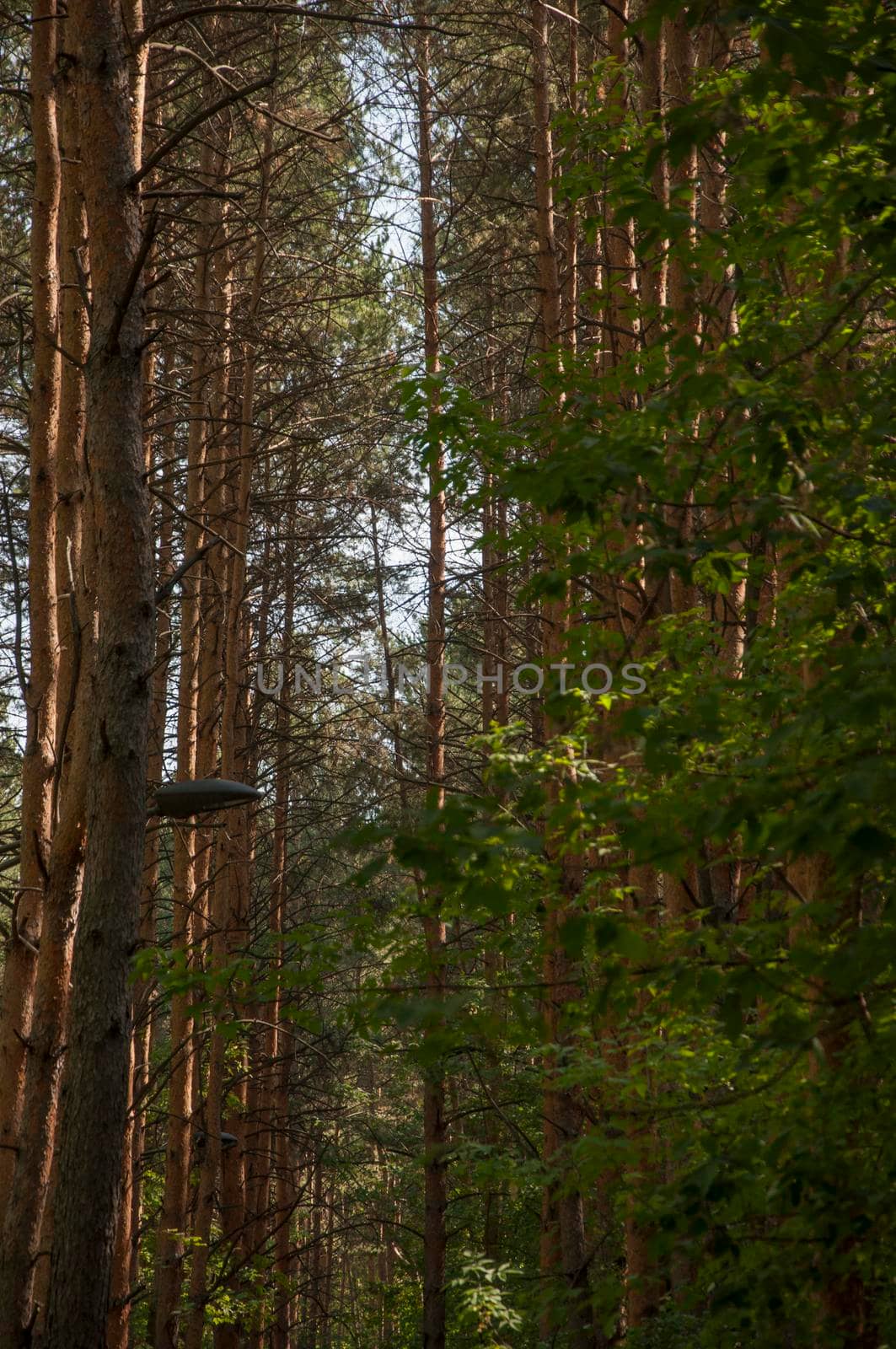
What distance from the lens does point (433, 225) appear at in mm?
12906

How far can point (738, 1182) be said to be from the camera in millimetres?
3021

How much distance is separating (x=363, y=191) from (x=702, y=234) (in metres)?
9.77

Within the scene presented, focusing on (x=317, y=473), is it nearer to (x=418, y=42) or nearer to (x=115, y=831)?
(x=418, y=42)

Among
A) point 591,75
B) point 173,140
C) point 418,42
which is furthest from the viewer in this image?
point 418,42

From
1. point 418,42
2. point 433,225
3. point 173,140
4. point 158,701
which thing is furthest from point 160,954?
point 418,42

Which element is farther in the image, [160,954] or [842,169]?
[160,954]

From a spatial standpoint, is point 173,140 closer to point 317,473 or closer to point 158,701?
point 158,701

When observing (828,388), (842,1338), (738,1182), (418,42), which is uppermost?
(418,42)

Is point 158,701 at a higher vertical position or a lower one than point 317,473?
lower

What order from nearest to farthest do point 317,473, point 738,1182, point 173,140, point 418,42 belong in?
point 738,1182 → point 173,140 → point 418,42 → point 317,473

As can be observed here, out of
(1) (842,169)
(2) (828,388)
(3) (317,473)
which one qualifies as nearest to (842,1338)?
(2) (828,388)

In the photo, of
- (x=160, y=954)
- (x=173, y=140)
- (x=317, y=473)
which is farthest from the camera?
(x=317, y=473)

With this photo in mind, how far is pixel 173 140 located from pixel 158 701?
32.2 ft

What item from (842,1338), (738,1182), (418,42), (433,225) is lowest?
(842,1338)
